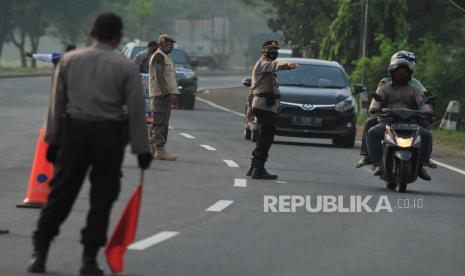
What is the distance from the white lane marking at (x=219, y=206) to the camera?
42.5 feet

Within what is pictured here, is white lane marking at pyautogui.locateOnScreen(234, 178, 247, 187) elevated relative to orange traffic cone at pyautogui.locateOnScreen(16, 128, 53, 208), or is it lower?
lower

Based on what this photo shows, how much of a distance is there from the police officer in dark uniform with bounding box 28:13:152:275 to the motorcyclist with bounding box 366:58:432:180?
7.84m

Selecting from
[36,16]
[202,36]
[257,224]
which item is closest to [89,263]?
[257,224]

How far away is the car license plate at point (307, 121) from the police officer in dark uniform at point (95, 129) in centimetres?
1509

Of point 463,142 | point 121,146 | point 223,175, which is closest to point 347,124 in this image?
point 463,142

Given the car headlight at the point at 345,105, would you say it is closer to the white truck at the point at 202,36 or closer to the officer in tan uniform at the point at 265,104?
the officer in tan uniform at the point at 265,104

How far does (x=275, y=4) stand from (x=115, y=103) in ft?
148

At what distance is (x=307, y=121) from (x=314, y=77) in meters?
1.59

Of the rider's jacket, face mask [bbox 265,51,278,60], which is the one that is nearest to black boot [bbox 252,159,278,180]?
face mask [bbox 265,51,278,60]

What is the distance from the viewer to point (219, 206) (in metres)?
13.3

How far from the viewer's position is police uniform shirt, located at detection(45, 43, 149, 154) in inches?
329

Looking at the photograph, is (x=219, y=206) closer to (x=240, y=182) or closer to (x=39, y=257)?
(x=240, y=182)

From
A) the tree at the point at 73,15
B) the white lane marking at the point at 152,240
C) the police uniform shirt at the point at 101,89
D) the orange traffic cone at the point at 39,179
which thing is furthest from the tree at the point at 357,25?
the tree at the point at 73,15

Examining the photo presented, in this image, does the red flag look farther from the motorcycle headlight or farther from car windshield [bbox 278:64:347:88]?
car windshield [bbox 278:64:347:88]
